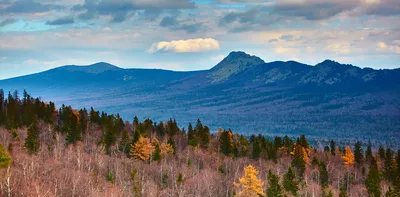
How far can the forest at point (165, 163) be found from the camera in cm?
6875

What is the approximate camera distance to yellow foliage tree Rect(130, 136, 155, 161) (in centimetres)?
9581

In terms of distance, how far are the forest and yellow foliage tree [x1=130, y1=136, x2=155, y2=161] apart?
20 cm

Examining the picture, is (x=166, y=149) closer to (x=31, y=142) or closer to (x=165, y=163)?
(x=165, y=163)

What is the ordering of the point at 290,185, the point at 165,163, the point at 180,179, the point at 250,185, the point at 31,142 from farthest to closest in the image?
the point at 165,163
the point at 290,185
the point at 180,179
the point at 31,142
the point at 250,185

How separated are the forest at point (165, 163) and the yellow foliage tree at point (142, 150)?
203 millimetres

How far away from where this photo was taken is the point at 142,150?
96188 millimetres

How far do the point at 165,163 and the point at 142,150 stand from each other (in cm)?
599

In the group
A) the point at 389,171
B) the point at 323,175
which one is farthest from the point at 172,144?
the point at 389,171

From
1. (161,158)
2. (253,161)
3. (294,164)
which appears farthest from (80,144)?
(294,164)

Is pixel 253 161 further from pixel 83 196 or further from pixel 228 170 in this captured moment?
pixel 83 196

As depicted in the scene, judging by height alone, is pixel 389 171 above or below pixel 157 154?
below

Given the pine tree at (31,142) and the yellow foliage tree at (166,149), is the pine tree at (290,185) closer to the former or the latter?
the yellow foliage tree at (166,149)

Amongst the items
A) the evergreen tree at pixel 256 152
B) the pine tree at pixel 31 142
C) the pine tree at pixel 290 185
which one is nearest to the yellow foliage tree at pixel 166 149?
the evergreen tree at pixel 256 152

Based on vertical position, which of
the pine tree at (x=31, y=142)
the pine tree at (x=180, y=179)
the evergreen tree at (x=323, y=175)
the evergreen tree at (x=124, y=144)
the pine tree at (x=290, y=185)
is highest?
the pine tree at (x=31, y=142)
